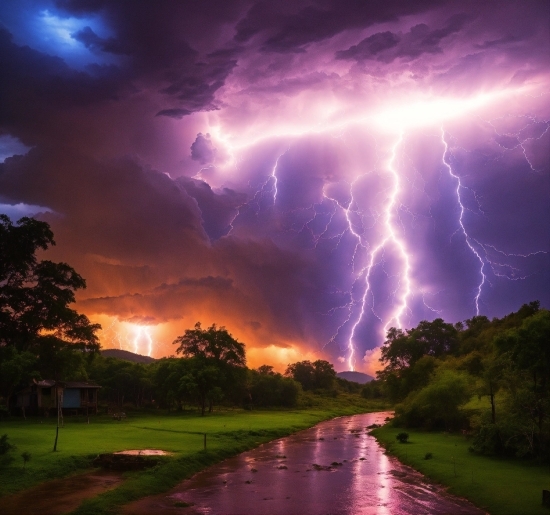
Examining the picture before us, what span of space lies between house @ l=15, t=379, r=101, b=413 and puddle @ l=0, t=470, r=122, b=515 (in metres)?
42.5

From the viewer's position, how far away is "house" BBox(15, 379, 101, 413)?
69.2m

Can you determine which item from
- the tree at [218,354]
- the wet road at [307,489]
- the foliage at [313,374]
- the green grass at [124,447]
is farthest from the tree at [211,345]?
the foliage at [313,374]

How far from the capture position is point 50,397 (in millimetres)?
69812

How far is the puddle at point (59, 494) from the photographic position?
22.3 metres

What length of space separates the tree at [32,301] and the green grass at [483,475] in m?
25.4

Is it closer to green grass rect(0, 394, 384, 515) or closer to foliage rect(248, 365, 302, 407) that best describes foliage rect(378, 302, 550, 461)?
green grass rect(0, 394, 384, 515)

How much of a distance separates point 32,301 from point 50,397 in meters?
38.3

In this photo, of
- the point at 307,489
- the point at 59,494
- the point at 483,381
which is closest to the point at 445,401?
the point at 483,381

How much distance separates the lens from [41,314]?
36.8 metres

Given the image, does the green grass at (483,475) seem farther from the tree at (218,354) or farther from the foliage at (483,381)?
the tree at (218,354)

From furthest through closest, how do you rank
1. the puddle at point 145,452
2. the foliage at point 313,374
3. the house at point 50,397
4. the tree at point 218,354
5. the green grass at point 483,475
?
the foliage at point 313,374 < the tree at point 218,354 < the house at point 50,397 < the puddle at point 145,452 < the green grass at point 483,475

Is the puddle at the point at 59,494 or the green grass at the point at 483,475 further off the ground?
the green grass at the point at 483,475

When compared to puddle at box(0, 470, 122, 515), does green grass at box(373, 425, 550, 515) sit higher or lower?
higher

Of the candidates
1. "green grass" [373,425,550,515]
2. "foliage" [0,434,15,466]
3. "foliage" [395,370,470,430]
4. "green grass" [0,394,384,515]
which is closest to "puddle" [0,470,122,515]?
"green grass" [0,394,384,515]
